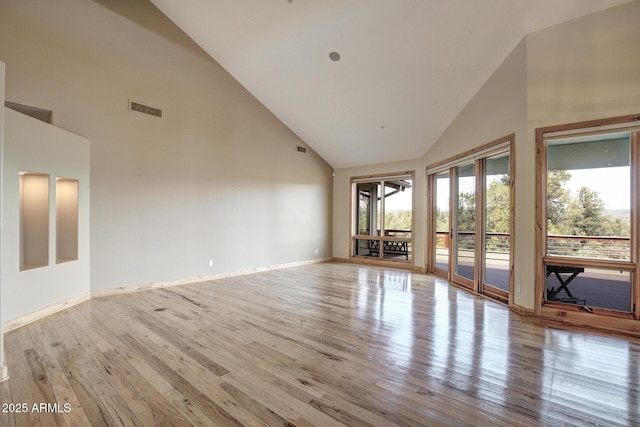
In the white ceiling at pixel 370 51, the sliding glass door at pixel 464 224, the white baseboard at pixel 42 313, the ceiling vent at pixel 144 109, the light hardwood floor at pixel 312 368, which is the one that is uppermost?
the white ceiling at pixel 370 51

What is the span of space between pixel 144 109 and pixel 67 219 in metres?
2.19

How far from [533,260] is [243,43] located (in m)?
5.95

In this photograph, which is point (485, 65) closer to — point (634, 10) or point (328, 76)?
point (634, 10)

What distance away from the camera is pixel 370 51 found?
4.86 metres

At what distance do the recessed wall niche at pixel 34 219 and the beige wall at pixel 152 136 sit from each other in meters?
0.68

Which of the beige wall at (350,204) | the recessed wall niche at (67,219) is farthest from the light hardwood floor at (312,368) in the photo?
the beige wall at (350,204)

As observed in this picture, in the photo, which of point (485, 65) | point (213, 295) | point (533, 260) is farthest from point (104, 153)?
point (533, 260)

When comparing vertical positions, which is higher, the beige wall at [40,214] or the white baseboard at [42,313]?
the beige wall at [40,214]

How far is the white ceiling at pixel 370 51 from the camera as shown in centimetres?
399

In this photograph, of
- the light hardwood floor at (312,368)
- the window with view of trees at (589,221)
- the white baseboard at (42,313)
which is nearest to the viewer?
the light hardwood floor at (312,368)

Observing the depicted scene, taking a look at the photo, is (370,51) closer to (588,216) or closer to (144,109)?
(588,216)

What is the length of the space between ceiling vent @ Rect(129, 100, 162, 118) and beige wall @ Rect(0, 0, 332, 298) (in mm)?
86

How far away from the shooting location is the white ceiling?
399 cm

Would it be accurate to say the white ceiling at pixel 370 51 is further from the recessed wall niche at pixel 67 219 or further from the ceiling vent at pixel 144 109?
the recessed wall niche at pixel 67 219
